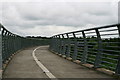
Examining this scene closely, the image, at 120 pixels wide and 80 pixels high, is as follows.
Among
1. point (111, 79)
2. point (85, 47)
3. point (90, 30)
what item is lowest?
point (111, 79)

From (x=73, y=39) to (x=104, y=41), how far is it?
4.42 metres

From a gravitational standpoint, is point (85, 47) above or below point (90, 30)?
below

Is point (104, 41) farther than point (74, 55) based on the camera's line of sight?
No

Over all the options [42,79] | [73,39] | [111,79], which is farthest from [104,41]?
[73,39]

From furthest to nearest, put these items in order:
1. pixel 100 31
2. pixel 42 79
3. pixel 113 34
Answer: pixel 100 31 < pixel 113 34 < pixel 42 79

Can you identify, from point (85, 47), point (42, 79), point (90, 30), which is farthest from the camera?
point (85, 47)

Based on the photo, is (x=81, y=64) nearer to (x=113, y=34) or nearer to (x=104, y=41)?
(x=104, y=41)

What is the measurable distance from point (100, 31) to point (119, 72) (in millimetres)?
1959

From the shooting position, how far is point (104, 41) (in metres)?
9.25

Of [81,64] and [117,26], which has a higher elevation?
[117,26]

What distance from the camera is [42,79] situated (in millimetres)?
7180

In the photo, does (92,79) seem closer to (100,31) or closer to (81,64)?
(100,31)

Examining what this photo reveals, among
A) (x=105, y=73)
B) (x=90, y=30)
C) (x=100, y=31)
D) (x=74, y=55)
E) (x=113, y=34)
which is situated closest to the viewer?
(x=113, y=34)

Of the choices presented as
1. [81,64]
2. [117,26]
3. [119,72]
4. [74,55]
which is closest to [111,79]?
[119,72]
